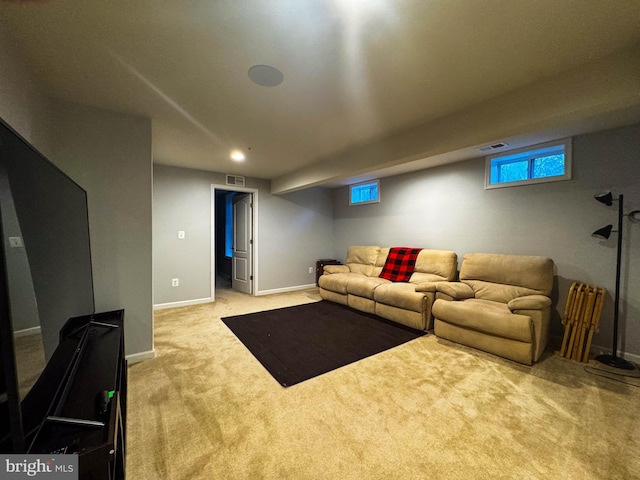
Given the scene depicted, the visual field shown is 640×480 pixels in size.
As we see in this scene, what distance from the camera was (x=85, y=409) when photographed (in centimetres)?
99

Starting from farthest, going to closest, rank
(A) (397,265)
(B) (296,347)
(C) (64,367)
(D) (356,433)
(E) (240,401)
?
(A) (397,265)
(B) (296,347)
(E) (240,401)
(D) (356,433)
(C) (64,367)

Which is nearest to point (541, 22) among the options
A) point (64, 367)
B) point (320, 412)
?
point (320, 412)

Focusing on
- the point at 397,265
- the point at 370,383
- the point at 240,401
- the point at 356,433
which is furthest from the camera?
the point at 397,265

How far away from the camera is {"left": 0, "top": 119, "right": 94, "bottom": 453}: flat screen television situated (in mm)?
632

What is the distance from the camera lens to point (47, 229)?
1.12 meters

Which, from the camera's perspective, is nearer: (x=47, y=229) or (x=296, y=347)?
(x=47, y=229)

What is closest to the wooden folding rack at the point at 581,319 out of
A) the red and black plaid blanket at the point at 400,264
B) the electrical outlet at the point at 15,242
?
the red and black plaid blanket at the point at 400,264

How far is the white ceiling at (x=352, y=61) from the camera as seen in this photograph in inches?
48.9

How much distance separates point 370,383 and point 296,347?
91 cm

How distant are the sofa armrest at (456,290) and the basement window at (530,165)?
57.0 inches

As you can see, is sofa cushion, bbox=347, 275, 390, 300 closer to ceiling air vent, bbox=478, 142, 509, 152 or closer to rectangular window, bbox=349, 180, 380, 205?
rectangular window, bbox=349, 180, 380, 205

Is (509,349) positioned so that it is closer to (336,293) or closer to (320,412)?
(320,412)

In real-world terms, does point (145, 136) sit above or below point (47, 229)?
above

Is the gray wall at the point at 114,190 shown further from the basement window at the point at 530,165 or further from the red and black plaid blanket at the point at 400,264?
the basement window at the point at 530,165
